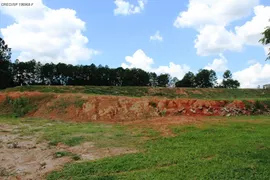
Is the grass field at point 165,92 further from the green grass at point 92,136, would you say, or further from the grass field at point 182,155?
the grass field at point 182,155

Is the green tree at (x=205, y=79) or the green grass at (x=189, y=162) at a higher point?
the green tree at (x=205, y=79)

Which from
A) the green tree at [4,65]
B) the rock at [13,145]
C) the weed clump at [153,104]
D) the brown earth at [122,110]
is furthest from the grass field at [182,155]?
the green tree at [4,65]

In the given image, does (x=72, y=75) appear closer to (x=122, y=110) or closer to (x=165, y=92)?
(x=165, y=92)

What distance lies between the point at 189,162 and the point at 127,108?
622 inches

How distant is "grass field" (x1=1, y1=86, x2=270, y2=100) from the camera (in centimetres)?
4038

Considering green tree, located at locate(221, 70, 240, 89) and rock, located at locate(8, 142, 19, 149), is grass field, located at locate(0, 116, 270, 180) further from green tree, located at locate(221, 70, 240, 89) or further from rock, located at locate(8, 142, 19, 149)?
green tree, located at locate(221, 70, 240, 89)

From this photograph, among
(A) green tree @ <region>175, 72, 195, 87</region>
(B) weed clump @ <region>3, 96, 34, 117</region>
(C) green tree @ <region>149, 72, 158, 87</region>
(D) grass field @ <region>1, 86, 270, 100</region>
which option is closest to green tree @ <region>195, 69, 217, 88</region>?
(A) green tree @ <region>175, 72, 195, 87</region>

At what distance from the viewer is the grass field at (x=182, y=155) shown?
8148 mm

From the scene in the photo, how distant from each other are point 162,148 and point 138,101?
46.9 feet

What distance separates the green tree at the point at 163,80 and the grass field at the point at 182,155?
6133cm

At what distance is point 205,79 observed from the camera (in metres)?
74.9

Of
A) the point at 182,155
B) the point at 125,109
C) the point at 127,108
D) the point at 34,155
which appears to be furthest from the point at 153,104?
the point at 182,155

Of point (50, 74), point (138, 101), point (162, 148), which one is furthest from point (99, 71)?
point (162, 148)

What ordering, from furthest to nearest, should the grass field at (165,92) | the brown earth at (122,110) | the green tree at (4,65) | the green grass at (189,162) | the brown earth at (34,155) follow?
the green tree at (4,65), the grass field at (165,92), the brown earth at (122,110), the brown earth at (34,155), the green grass at (189,162)
